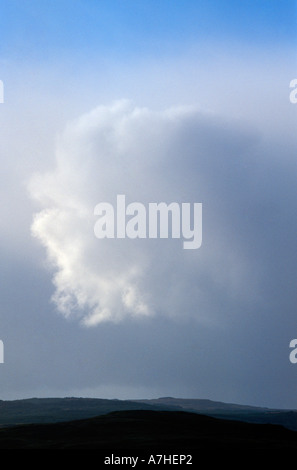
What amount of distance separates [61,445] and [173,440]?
38.7m

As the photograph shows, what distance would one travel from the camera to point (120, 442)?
194m

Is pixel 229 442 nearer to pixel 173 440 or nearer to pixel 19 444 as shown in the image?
pixel 173 440
